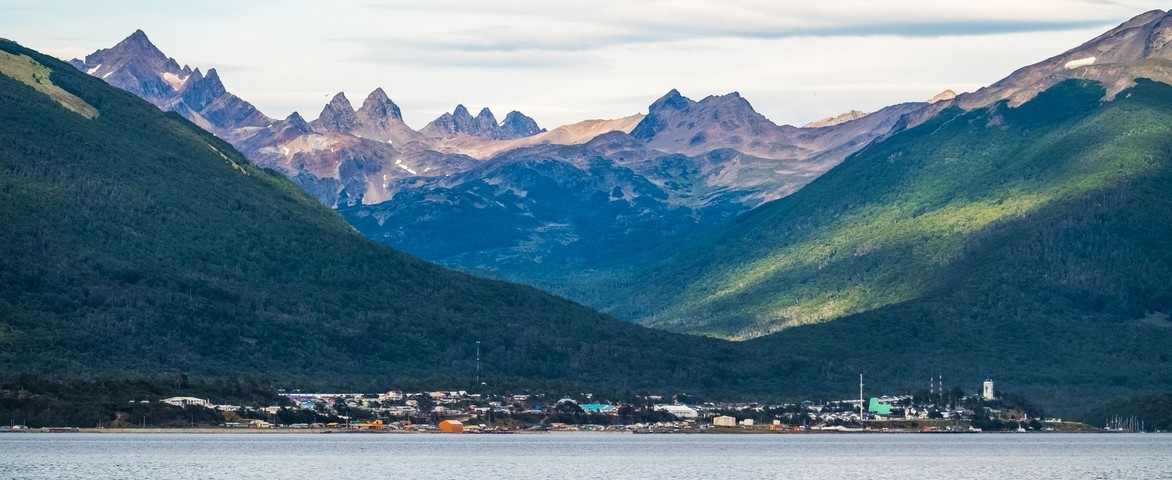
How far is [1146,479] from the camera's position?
200 m

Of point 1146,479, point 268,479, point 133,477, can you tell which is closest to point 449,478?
point 268,479

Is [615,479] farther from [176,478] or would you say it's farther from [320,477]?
[176,478]

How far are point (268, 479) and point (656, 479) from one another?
37046mm

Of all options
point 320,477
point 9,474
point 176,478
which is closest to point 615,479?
point 320,477

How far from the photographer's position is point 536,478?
650 feet

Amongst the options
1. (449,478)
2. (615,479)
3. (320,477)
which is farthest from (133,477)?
(615,479)

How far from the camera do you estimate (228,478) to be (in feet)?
631

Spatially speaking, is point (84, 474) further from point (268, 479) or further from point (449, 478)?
point (449, 478)

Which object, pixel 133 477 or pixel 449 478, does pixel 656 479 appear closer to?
pixel 449 478

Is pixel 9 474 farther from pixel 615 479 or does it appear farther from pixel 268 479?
pixel 615 479

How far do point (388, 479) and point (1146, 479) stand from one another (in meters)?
73.3

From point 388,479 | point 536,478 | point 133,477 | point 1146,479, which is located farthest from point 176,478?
point 1146,479

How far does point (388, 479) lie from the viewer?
197 m

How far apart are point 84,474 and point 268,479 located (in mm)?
17444
